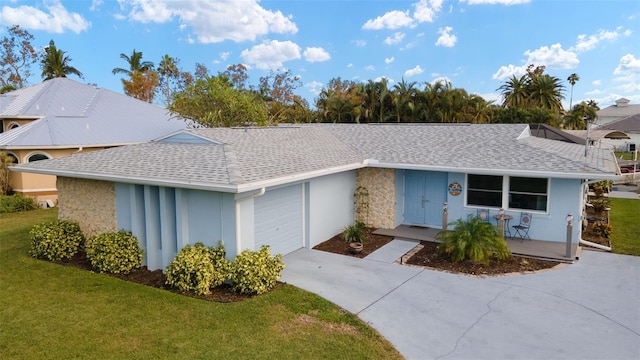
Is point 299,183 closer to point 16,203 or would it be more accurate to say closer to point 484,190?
point 484,190

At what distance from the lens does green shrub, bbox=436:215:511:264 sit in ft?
35.7

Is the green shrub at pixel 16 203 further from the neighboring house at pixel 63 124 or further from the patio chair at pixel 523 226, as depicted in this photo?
the patio chair at pixel 523 226

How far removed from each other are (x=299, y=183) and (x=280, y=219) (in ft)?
4.15

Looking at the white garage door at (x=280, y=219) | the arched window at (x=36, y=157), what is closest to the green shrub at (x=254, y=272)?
the white garage door at (x=280, y=219)

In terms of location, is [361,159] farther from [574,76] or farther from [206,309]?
[574,76]

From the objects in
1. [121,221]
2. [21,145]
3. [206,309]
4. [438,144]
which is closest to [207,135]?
[121,221]

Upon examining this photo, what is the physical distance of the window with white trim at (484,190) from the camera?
13103 millimetres

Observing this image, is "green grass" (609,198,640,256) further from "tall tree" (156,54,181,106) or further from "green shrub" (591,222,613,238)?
"tall tree" (156,54,181,106)

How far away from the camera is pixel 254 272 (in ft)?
29.7

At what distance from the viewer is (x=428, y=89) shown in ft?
116

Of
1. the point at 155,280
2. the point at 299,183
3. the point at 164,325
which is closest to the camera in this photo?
the point at 164,325

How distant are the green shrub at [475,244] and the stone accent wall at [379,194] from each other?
10.7 feet

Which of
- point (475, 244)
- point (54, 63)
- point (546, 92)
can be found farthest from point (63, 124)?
point (546, 92)

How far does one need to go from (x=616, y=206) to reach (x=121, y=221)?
2050 centimetres
